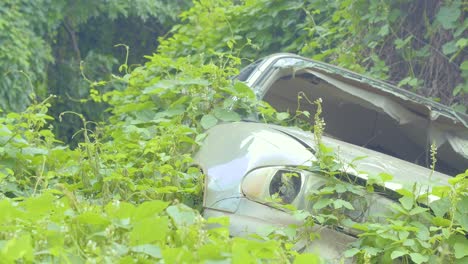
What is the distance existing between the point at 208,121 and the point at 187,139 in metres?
0.33

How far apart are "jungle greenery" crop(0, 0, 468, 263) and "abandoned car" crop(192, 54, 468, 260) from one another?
100mm

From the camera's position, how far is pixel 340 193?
4.07m

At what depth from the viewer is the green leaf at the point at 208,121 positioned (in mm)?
5086

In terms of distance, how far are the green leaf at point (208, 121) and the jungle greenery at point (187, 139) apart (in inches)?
0.7

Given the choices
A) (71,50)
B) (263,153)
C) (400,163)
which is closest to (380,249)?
(263,153)

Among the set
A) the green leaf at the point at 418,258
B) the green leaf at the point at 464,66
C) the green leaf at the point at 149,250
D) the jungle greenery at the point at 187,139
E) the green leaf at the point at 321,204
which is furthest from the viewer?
the green leaf at the point at 464,66

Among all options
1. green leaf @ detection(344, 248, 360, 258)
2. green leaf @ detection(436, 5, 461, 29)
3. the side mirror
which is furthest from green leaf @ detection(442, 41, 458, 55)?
green leaf @ detection(344, 248, 360, 258)

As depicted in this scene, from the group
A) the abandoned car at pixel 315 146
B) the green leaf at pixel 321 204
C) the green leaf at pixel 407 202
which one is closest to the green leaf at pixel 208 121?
the abandoned car at pixel 315 146

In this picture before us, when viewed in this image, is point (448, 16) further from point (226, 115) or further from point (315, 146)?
point (315, 146)

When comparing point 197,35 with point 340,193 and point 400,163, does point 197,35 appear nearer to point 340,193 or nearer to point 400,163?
point 400,163

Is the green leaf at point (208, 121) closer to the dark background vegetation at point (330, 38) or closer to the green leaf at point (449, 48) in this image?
the dark background vegetation at point (330, 38)

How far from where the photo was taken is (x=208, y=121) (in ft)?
16.8

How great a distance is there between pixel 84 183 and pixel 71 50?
11433 millimetres

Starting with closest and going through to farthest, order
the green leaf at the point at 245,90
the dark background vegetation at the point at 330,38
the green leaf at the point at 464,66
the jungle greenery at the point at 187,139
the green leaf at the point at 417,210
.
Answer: the jungle greenery at the point at 187,139 → the green leaf at the point at 417,210 → the green leaf at the point at 245,90 → the green leaf at the point at 464,66 → the dark background vegetation at the point at 330,38
